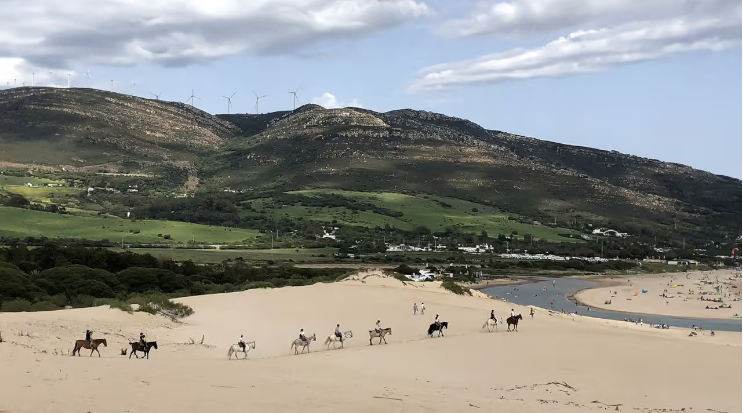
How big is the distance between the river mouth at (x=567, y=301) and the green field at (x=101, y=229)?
189 ft

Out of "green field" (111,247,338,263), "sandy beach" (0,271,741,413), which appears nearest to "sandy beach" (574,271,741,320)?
"green field" (111,247,338,263)

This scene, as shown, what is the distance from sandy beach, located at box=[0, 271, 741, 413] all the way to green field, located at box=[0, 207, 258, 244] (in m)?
84.4

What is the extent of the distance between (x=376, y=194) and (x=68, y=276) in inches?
6205

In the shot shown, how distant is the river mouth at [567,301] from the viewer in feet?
233

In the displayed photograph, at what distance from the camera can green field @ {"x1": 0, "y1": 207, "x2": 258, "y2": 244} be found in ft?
374

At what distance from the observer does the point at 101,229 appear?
402 ft

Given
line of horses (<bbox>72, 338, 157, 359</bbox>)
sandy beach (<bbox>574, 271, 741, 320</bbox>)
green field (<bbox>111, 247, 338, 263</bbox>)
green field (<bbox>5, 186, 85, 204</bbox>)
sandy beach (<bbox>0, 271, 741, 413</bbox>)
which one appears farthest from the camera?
green field (<bbox>5, 186, 85, 204</bbox>)

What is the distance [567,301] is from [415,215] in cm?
9457

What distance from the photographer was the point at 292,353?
26.8 metres

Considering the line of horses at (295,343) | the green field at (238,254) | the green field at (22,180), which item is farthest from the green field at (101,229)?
the line of horses at (295,343)

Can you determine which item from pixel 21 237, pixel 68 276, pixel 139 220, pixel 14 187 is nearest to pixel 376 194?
pixel 139 220

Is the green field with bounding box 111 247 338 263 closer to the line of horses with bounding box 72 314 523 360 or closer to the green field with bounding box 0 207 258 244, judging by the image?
the green field with bounding box 0 207 258 244

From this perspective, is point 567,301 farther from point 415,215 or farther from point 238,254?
point 415,215

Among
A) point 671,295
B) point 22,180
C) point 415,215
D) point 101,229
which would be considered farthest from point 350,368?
point 22,180
